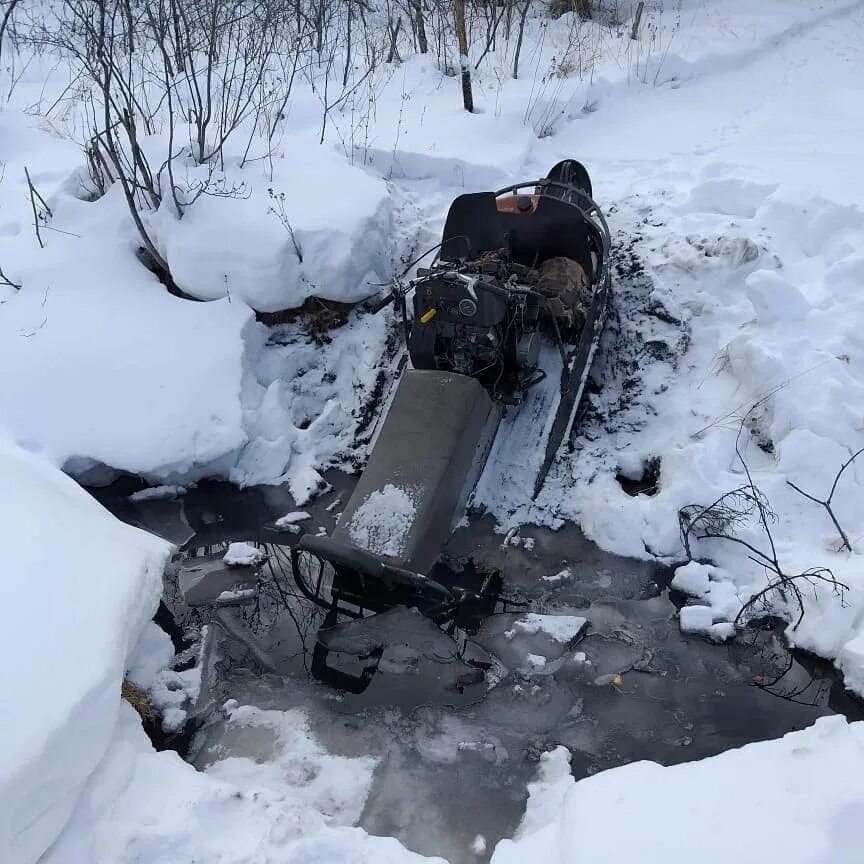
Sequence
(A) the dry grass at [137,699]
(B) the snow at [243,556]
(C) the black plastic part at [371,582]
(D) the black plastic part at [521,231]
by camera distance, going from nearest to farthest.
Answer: (A) the dry grass at [137,699] < (C) the black plastic part at [371,582] < (B) the snow at [243,556] < (D) the black plastic part at [521,231]

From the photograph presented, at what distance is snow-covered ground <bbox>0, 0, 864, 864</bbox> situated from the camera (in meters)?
3.04

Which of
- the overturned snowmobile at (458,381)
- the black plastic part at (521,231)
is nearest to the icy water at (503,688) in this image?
the overturned snowmobile at (458,381)

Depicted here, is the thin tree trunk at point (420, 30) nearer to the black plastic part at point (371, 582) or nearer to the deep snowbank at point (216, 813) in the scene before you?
the black plastic part at point (371, 582)

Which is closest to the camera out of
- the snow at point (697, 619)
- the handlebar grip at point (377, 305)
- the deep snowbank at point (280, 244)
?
the snow at point (697, 619)

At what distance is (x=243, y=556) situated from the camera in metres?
4.91

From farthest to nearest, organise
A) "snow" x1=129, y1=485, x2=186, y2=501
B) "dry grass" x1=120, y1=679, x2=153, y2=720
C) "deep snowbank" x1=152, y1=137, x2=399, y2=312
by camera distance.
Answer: "deep snowbank" x1=152, y1=137, x2=399, y2=312 < "snow" x1=129, y1=485, x2=186, y2=501 < "dry grass" x1=120, y1=679, x2=153, y2=720

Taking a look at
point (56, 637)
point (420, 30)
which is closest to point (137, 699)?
point (56, 637)

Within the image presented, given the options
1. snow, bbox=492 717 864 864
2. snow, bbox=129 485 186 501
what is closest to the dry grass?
snow, bbox=129 485 186 501

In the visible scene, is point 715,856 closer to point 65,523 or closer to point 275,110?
point 65,523

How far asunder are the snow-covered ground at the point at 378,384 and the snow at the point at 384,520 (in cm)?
95

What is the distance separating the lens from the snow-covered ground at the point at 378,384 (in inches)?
119

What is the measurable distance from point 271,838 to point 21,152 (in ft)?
27.5

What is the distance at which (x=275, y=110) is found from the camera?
8.74m

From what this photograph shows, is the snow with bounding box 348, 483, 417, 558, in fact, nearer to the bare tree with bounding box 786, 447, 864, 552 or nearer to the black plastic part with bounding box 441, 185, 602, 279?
the black plastic part with bounding box 441, 185, 602, 279
